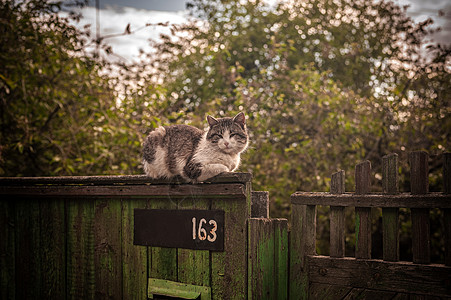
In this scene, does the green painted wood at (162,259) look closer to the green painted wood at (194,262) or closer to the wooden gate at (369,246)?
the green painted wood at (194,262)

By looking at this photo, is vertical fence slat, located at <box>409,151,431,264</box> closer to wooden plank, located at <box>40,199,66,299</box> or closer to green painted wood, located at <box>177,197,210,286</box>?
green painted wood, located at <box>177,197,210,286</box>

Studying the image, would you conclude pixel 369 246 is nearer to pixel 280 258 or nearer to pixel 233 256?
pixel 280 258

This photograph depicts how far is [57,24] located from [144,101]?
52.7 inches

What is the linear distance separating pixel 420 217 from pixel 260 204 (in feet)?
3.23

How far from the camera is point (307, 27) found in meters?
8.59

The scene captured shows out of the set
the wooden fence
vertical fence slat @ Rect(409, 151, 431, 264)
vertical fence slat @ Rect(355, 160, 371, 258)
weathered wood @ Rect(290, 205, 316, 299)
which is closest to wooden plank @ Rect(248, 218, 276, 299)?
the wooden fence

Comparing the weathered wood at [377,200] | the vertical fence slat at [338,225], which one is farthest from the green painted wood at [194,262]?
the vertical fence slat at [338,225]

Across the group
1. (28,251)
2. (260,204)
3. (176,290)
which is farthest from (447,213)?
(28,251)

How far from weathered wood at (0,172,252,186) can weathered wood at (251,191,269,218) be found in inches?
11.7

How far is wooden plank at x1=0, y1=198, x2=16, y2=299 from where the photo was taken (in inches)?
124

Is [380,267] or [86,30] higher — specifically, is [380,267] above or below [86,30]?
below

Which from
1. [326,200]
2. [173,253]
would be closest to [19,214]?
[173,253]

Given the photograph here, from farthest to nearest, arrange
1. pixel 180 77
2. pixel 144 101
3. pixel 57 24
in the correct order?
pixel 180 77 < pixel 144 101 < pixel 57 24

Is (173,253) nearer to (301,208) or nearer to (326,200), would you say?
(301,208)
